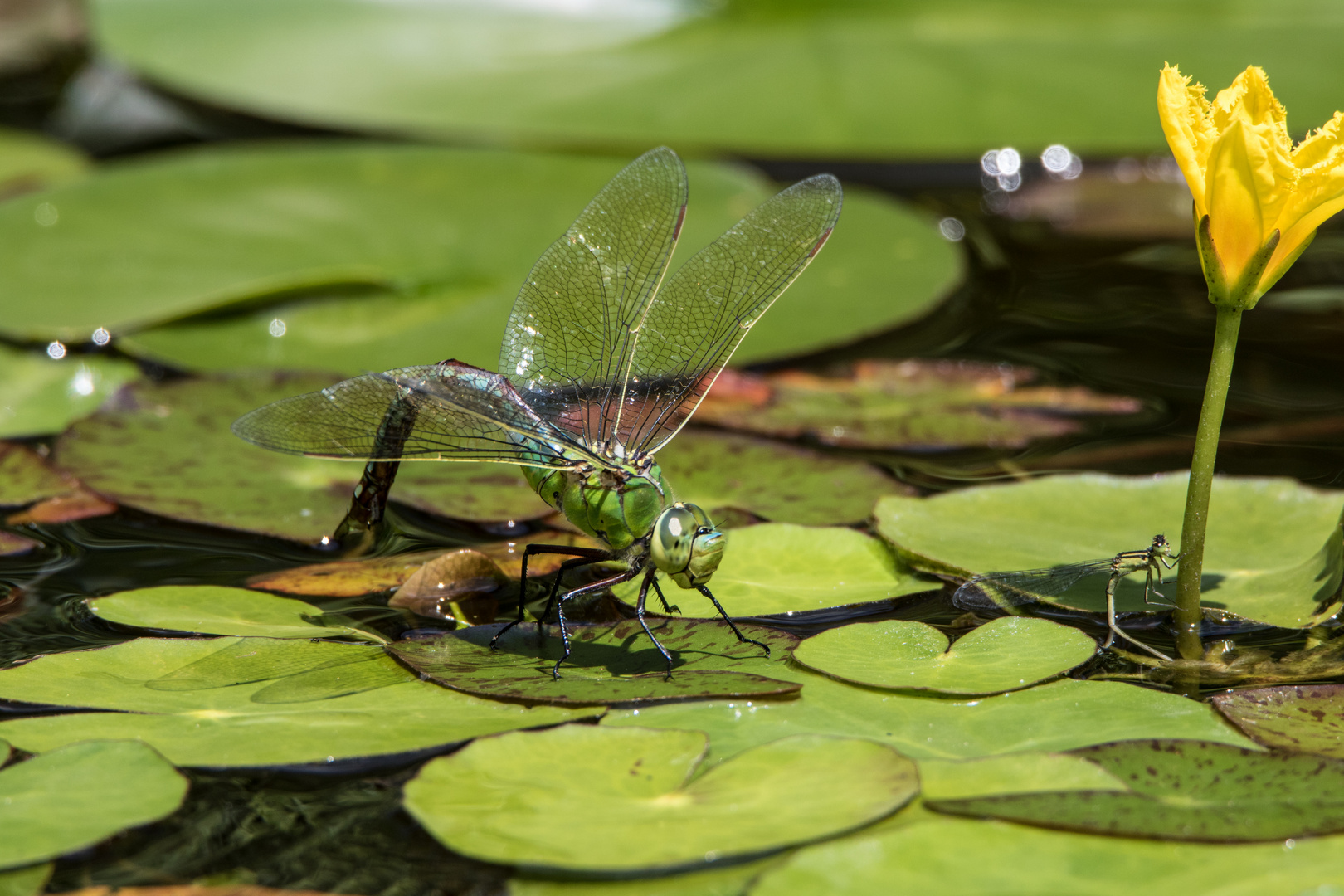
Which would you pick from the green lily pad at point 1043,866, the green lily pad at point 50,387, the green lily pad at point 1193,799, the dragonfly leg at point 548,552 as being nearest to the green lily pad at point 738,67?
the green lily pad at point 50,387

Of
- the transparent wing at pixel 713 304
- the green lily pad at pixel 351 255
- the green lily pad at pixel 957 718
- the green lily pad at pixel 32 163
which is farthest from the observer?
the green lily pad at pixel 32 163

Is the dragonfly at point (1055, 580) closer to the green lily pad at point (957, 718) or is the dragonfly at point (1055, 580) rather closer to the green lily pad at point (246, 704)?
the green lily pad at point (957, 718)

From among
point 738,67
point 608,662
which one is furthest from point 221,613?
Result: point 738,67

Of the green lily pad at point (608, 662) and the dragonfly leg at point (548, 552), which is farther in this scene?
the dragonfly leg at point (548, 552)

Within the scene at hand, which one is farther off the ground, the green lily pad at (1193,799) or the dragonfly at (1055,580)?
the dragonfly at (1055,580)

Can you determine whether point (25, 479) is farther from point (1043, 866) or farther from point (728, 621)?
point (1043, 866)

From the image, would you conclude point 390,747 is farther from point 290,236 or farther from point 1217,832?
point 290,236
